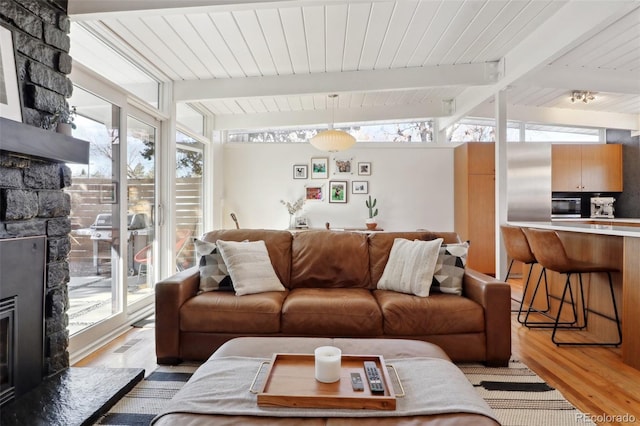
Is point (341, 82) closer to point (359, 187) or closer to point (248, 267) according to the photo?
point (359, 187)

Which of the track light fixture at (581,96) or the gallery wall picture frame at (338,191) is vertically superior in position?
the track light fixture at (581,96)

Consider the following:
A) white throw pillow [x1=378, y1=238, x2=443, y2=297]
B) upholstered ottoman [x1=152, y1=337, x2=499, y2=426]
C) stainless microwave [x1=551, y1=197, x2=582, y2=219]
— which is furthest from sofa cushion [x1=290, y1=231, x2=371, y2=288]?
stainless microwave [x1=551, y1=197, x2=582, y2=219]

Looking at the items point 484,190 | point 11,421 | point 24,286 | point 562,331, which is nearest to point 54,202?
point 24,286

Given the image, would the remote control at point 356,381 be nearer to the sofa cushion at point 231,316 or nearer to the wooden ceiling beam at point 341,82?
the sofa cushion at point 231,316

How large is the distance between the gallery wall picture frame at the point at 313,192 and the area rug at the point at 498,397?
4.00m

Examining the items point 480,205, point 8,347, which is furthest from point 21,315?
point 480,205

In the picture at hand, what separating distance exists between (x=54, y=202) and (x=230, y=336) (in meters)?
1.31

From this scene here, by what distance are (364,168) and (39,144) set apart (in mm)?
4809

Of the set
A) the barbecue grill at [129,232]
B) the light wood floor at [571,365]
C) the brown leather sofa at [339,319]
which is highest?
the barbecue grill at [129,232]

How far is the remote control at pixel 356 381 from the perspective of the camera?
1.26 meters

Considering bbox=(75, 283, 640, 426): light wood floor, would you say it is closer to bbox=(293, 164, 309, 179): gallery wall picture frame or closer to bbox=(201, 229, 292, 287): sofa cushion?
bbox=(201, 229, 292, 287): sofa cushion

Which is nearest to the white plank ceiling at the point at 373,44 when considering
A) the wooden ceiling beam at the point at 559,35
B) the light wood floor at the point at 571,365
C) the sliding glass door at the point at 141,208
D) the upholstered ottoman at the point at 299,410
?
the wooden ceiling beam at the point at 559,35

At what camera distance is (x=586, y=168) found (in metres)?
5.60

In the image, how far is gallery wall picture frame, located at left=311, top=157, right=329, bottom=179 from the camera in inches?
240
